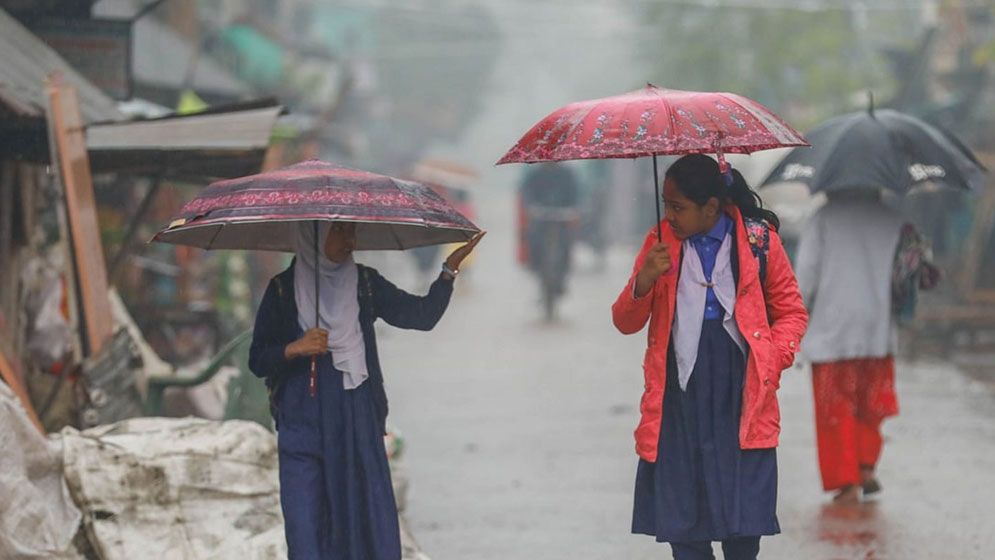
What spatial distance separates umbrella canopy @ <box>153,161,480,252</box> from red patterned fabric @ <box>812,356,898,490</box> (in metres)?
3.35

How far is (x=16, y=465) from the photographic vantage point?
5855 millimetres

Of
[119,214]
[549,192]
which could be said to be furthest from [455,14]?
[119,214]

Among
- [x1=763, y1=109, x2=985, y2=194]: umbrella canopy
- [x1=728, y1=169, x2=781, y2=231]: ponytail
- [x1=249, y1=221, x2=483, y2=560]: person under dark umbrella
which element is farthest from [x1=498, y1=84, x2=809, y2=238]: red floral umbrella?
[x1=763, y1=109, x2=985, y2=194]: umbrella canopy

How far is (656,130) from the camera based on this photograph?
15.9 ft

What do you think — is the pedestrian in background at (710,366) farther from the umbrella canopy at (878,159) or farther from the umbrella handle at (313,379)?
the umbrella canopy at (878,159)

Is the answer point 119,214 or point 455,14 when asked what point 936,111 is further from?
point 455,14

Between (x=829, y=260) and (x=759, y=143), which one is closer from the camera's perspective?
(x=759, y=143)

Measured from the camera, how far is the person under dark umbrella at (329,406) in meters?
5.16

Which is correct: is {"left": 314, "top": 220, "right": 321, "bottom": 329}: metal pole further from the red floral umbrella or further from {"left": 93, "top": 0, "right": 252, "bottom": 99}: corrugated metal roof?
{"left": 93, "top": 0, "right": 252, "bottom": 99}: corrugated metal roof

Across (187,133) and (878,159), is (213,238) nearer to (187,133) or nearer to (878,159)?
(187,133)

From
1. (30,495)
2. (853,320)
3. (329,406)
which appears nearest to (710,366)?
(329,406)

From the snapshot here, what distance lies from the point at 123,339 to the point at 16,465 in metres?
1.63

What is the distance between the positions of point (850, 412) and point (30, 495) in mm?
4094

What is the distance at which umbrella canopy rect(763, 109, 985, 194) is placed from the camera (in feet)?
24.4
